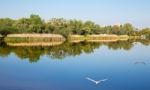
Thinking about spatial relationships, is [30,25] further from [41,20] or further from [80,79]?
[80,79]

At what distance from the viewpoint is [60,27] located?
4369 centimetres

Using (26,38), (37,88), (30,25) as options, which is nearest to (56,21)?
(30,25)

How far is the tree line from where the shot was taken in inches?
1513

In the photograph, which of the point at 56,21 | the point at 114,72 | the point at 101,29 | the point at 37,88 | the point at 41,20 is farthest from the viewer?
the point at 101,29

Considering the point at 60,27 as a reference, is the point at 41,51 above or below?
below

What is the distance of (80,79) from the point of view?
10641 mm

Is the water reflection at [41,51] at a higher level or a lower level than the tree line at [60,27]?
lower

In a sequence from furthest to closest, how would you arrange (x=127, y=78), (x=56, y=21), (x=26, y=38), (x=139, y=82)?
1. (x=56, y=21)
2. (x=26, y=38)
3. (x=127, y=78)
4. (x=139, y=82)

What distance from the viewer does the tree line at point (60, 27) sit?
38.4m

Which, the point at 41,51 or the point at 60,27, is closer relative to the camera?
the point at 41,51

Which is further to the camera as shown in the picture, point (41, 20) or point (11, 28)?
point (41, 20)

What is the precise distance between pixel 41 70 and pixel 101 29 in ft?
144

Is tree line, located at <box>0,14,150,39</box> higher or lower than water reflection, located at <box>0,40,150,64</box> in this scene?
higher

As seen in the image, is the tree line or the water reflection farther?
the tree line
